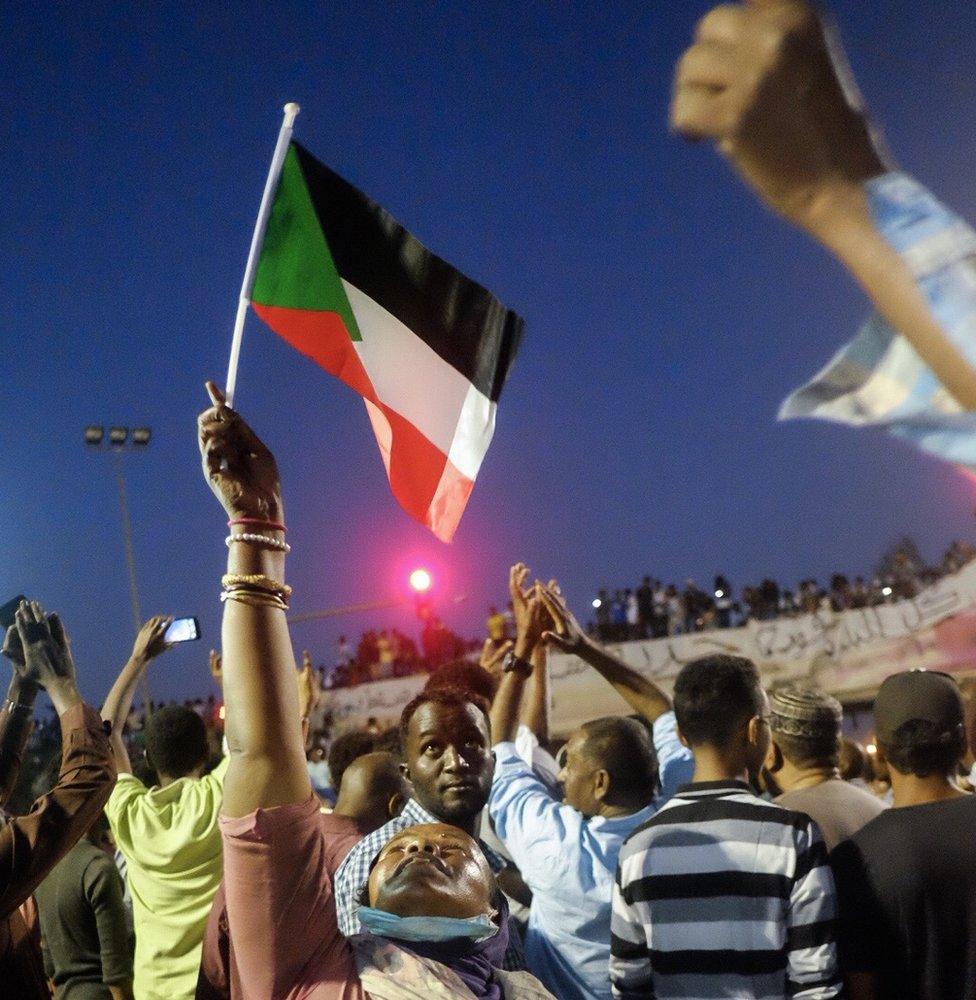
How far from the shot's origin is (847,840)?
3.46 metres

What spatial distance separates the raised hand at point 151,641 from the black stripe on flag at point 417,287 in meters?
1.81

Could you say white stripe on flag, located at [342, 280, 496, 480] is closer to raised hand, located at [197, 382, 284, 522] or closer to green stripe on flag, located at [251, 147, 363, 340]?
green stripe on flag, located at [251, 147, 363, 340]

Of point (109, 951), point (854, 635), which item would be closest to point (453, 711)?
point (109, 951)

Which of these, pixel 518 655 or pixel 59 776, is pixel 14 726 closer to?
pixel 59 776

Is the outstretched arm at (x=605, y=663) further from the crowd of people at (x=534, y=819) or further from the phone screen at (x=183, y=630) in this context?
the phone screen at (x=183, y=630)

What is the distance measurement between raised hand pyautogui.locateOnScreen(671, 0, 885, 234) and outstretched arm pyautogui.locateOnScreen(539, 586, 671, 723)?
11.9ft

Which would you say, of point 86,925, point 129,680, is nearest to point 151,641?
point 129,680

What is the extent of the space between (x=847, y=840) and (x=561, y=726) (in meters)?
20.9

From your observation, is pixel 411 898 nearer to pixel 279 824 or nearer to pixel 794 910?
pixel 279 824

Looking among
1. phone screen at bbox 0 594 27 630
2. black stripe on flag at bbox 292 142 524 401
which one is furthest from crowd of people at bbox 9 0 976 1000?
black stripe on flag at bbox 292 142 524 401

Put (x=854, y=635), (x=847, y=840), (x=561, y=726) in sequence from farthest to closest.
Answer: (x=561, y=726) < (x=854, y=635) < (x=847, y=840)

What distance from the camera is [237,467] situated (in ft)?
7.39

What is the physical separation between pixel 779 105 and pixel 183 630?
179 inches

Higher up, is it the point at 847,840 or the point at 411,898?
the point at 411,898
